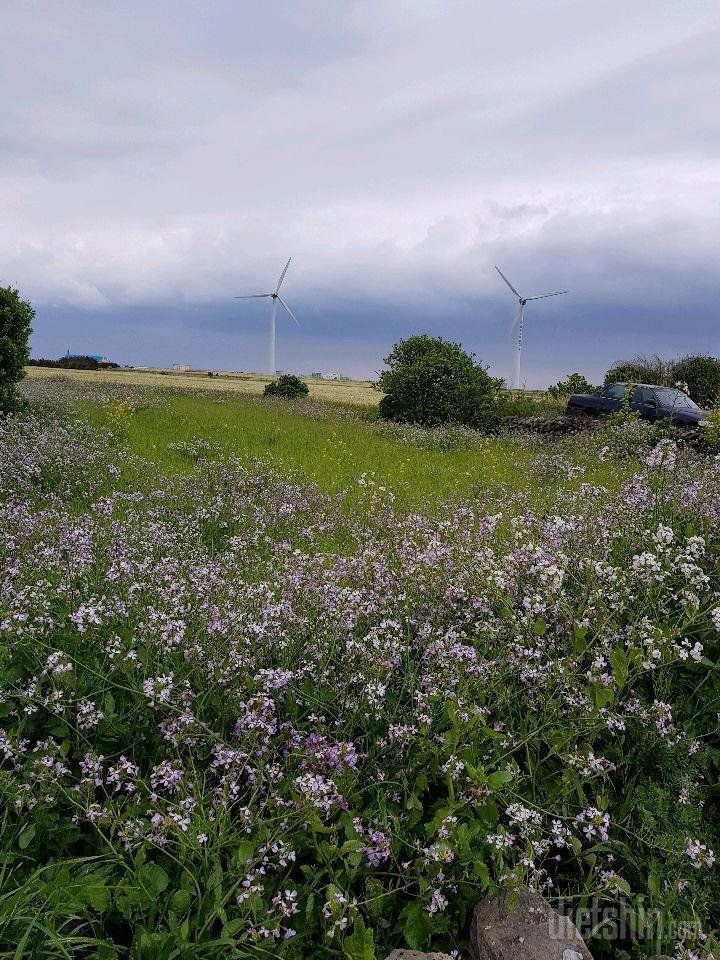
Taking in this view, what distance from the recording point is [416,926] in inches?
115

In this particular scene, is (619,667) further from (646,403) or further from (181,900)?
(646,403)

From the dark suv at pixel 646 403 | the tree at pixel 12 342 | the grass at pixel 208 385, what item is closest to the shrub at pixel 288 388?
the grass at pixel 208 385

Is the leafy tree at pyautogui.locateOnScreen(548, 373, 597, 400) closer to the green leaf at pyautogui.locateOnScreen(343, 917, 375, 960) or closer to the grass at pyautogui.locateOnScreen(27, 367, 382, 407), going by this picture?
the grass at pyautogui.locateOnScreen(27, 367, 382, 407)

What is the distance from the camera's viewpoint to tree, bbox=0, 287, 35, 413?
19.5 metres

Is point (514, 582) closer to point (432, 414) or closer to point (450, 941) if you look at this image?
point (450, 941)

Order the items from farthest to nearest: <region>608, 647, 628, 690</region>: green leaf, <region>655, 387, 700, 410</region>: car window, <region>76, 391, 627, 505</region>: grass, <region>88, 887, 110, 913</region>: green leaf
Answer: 1. <region>655, 387, 700, 410</region>: car window
2. <region>76, 391, 627, 505</region>: grass
3. <region>608, 647, 628, 690</region>: green leaf
4. <region>88, 887, 110, 913</region>: green leaf

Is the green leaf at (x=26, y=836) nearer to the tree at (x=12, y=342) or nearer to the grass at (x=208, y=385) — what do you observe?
the tree at (x=12, y=342)

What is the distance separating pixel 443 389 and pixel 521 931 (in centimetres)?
2454

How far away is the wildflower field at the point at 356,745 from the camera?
2.91m

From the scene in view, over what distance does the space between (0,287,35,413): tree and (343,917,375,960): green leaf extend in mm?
19995

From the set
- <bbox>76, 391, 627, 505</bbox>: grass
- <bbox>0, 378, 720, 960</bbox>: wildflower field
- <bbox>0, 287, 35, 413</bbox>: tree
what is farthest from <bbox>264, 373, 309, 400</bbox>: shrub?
<bbox>0, 378, 720, 960</bbox>: wildflower field

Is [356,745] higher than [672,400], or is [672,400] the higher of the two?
[672,400]

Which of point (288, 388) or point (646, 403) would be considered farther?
point (288, 388)

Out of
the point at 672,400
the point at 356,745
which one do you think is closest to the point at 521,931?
the point at 356,745
